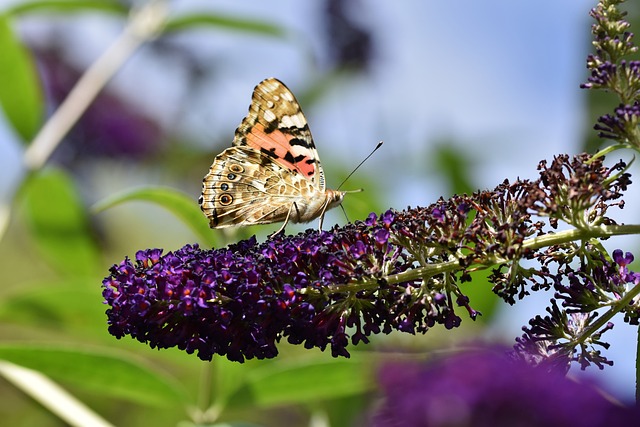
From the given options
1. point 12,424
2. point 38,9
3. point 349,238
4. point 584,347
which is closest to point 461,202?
point 349,238

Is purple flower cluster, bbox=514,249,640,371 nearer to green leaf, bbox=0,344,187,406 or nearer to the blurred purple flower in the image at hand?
green leaf, bbox=0,344,187,406

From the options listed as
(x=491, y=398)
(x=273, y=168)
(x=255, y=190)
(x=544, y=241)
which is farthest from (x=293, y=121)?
(x=491, y=398)

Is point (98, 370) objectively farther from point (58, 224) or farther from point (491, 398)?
point (491, 398)

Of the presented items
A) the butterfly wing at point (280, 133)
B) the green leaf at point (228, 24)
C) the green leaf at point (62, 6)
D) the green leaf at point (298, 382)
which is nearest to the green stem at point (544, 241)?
the green leaf at point (298, 382)

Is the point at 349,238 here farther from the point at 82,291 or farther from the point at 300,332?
the point at 82,291

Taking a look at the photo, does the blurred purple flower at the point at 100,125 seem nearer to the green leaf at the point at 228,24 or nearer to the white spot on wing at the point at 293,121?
the green leaf at the point at 228,24

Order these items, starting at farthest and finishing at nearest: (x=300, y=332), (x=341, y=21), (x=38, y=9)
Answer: (x=341, y=21) → (x=38, y=9) → (x=300, y=332)
